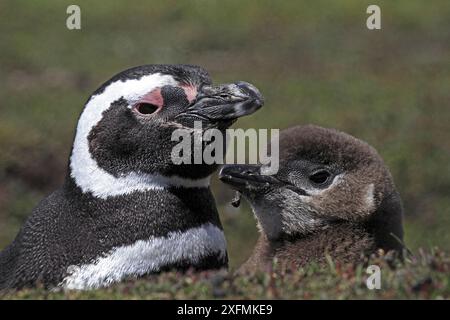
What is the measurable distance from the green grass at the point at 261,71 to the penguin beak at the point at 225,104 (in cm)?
545

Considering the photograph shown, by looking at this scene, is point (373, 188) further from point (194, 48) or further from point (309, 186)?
point (194, 48)

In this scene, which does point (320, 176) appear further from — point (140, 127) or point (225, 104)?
point (140, 127)

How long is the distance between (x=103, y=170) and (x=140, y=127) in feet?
1.27

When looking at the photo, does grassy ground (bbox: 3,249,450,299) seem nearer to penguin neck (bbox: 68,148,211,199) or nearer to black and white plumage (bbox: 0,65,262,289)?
black and white plumage (bbox: 0,65,262,289)

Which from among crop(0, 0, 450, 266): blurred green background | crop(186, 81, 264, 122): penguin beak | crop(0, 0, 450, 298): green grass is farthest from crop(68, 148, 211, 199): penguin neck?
crop(0, 0, 450, 298): green grass

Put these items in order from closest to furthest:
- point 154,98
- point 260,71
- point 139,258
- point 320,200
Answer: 1. point 139,258
2. point 154,98
3. point 320,200
4. point 260,71

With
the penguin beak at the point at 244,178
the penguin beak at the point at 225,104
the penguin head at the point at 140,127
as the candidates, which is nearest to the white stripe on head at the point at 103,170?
the penguin head at the point at 140,127

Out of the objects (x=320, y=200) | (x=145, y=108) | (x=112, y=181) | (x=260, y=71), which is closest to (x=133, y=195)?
(x=112, y=181)

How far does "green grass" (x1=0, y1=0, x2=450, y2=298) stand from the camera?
15.0 m

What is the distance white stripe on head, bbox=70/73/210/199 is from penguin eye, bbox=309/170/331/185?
1.09 meters

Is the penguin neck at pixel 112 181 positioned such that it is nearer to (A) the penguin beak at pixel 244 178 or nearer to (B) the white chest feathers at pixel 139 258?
(B) the white chest feathers at pixel 139 258

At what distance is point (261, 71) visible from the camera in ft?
69.5

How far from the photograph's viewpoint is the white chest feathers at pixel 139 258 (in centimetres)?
741

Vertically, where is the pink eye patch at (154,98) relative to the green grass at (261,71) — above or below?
above
